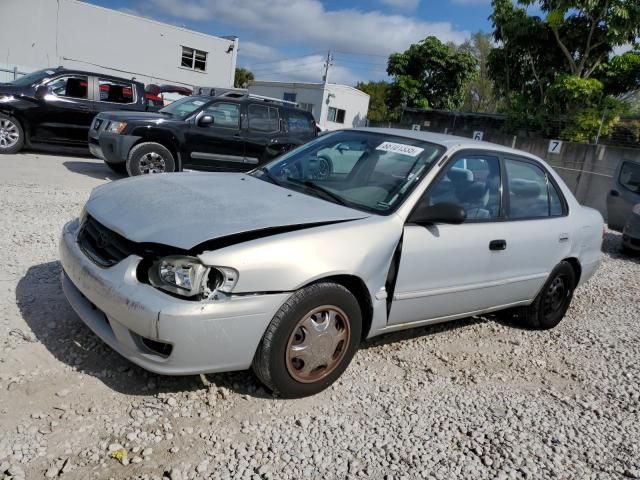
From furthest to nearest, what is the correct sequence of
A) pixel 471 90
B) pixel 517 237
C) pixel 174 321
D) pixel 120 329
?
1. pixel 471 90
2. pixel 517 237
3. pixel 120 329
4. pixel 174 321

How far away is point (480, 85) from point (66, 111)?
3610cm

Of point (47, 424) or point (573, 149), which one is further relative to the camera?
point (573, 149)

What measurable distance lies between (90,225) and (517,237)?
3.00m

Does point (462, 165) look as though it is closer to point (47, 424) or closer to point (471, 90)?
point (47, 424)

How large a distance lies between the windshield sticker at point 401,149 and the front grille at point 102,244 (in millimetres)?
1944

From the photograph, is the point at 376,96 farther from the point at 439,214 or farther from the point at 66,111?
the point at 439,214

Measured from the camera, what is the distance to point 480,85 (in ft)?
132

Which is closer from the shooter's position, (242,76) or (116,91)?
(116,91)

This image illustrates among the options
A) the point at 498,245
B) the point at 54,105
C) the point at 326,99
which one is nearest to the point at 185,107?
the point at 54,105

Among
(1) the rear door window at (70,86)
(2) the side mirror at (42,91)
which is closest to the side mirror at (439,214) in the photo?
(2) the side mirror at (42,91)

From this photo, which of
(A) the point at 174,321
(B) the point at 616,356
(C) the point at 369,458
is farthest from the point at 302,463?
(B) the point at 616,356

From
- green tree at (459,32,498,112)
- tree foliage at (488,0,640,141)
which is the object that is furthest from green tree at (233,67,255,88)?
tree foliage at (488,0,640,141)

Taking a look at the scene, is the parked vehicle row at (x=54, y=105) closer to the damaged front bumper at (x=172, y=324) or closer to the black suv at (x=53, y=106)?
the black suv at (x=53, y=106)

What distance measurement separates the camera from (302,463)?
249cm
